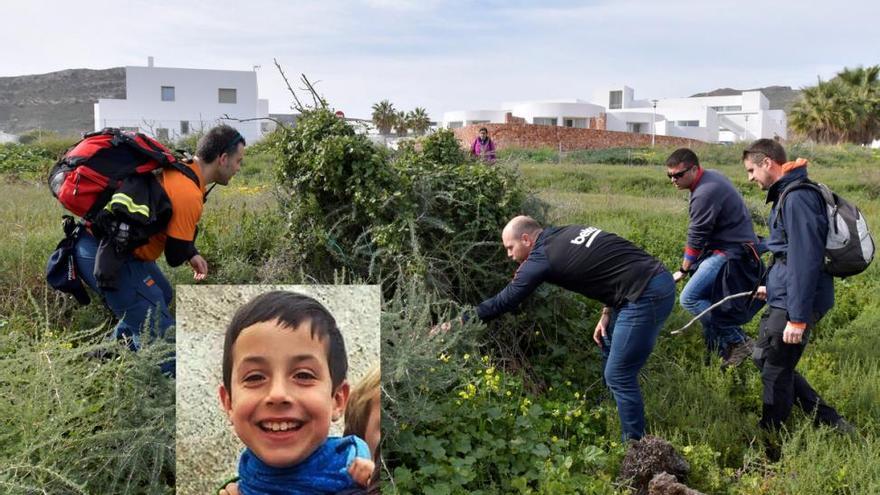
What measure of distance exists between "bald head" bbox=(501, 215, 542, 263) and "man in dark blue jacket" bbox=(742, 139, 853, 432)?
5.47 ft

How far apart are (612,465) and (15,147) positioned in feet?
92.6

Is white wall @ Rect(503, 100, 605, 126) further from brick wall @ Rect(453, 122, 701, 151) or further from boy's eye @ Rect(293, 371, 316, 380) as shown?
boy's eye @ Rect(293, 371, 316, 380)

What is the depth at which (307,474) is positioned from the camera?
8.51 feet

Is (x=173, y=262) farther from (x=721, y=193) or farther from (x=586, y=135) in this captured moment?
(x=586, y=135)

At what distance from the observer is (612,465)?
15.5 feet

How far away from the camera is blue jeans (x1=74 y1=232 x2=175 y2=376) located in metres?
4.44

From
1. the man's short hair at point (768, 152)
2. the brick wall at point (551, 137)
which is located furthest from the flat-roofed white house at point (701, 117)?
the man's short hair at point (768, 152)

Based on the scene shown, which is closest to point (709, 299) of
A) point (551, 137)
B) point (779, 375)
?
point (779, 375)

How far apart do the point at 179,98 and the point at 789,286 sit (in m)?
47.3

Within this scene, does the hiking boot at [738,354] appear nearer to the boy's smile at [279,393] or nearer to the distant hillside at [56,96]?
the boy's smile at [279,393]

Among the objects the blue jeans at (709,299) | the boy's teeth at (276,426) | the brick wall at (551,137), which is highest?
the brick wall at (551,137)

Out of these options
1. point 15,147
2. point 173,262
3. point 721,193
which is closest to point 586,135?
point 15,147

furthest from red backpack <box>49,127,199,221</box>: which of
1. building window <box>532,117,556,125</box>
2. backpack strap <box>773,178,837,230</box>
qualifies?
building window <box>532,117,556,125</box>

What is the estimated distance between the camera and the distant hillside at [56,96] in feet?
235
